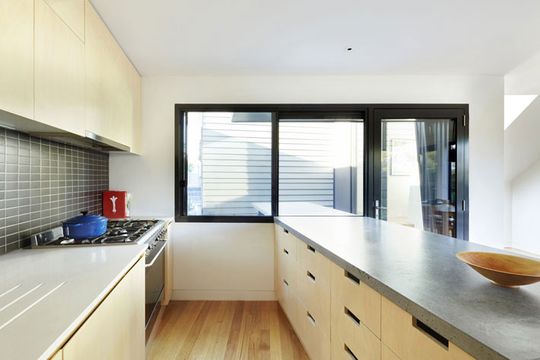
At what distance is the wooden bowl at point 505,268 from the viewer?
2.57 ft

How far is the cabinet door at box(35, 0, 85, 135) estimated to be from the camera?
1.10 meters

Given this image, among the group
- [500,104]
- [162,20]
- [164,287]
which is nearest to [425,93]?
[500,104]

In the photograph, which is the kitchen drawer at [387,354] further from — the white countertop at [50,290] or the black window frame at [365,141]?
the black window frame at [365,141]

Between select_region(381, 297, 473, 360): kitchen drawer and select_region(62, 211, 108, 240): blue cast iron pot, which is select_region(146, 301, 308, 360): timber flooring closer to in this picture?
select_region(62, 211, 108, 240): blue cast iron pot

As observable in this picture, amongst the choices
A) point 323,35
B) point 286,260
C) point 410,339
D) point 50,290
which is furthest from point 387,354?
point 323,35

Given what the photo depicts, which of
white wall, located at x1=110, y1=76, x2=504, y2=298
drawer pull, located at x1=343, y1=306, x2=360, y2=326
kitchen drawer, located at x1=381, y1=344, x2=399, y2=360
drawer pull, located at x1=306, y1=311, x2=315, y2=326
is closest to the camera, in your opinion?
kitchen drawer, located at x1=381, y1=344, x2=399, y2=360

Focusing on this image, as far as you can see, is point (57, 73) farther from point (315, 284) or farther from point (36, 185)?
point (315, 284)

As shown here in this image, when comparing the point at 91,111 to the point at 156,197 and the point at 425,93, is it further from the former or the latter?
the point at 425,93

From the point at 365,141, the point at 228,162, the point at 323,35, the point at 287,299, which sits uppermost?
the point at 323,35

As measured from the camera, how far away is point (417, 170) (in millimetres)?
2729

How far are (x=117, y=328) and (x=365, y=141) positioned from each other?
2536mm

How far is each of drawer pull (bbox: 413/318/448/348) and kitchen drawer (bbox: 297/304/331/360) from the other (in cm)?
72

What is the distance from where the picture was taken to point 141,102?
258cm

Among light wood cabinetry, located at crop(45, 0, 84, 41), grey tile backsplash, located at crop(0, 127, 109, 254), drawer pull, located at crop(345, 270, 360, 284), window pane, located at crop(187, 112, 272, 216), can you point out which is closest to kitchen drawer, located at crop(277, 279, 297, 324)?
window pane, located at crop(187, 112, 272, 216)
